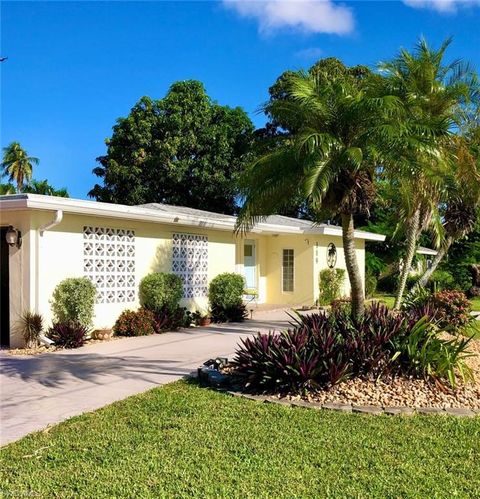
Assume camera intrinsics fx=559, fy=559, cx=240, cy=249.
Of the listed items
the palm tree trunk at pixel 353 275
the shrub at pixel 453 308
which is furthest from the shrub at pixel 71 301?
the shrub at pixel 453 308

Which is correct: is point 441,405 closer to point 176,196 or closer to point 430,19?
point 430,19

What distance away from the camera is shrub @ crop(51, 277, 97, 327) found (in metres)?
12.3

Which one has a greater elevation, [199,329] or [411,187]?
[411,187]

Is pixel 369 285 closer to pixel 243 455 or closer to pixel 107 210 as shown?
pixel 107 210

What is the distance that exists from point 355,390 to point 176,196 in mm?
25263

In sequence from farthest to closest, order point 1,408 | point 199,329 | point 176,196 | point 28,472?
point 176,196 < point 199,329 < point 1,408 < point 28,472

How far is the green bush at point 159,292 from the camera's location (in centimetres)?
1473

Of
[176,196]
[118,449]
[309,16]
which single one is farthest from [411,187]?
[176,196]

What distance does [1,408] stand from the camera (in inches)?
282

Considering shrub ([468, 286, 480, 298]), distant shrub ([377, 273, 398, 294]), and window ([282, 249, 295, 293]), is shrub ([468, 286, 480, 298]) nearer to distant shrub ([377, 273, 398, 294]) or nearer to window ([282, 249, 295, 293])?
distant shrub ([377, 273, 398, 294])

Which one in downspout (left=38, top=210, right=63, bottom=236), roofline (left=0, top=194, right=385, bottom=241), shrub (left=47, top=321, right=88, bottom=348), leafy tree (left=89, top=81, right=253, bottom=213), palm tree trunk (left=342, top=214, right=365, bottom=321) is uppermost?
leafy tree (left=89, top=81, right=253, bottom=213)

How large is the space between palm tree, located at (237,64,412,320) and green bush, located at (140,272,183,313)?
5364 mm

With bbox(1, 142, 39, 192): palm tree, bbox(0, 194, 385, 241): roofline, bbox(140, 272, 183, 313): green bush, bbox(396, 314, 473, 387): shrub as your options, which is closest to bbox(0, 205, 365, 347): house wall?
bbox(140, 272, 183, 313): green bush

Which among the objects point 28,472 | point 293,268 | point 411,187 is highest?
point 411,187
